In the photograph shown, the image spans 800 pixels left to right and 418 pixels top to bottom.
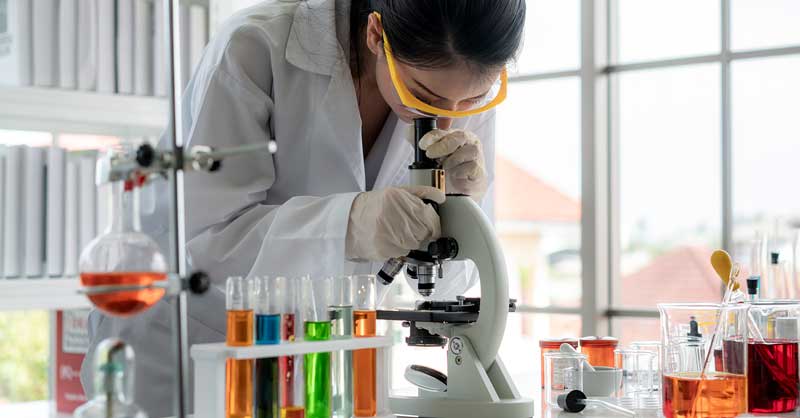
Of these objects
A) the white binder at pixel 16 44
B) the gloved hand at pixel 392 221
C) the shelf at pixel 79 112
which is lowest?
the gloved hand at pixel 392 221

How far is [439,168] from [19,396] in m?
2.52

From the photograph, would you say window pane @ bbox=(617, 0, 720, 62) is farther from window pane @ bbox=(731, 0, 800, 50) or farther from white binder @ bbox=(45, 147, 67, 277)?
white binder @ bbox=(45, 147, 67, 277)

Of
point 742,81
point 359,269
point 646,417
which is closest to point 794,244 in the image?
point 646,417

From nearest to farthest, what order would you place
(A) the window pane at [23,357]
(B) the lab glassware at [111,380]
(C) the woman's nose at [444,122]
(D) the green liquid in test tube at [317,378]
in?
(B) the lab glassware at [111,380]
(D) the green liquid in test tube at [317,378]
(C) the woman's nose at [444,122]
(A) the window pane at [23,357]

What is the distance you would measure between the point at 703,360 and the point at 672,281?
330 cm

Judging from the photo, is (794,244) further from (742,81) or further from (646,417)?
(742,81)

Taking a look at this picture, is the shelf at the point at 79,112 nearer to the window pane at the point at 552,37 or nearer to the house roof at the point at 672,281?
the window pane at the point at 552,37

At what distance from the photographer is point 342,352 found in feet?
4.28

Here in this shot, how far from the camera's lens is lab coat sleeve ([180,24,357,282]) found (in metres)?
1.66

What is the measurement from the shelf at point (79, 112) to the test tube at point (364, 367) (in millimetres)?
1612

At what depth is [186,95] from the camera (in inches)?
74.4

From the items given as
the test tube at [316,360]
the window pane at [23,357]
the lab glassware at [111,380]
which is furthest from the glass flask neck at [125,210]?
the window pane at [23,357]

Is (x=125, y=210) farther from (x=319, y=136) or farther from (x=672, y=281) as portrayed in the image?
(x=672, y=281)

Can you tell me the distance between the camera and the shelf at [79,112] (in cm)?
257
